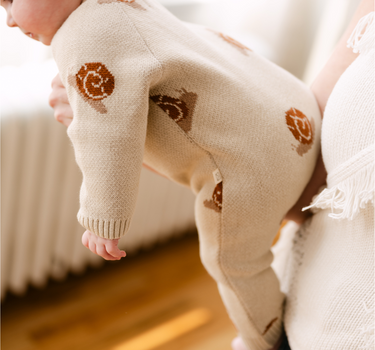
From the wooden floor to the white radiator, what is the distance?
0.25 feet

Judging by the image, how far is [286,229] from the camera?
2.54 feet

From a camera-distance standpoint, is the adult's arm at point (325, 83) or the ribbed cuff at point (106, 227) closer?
the ribbed cuff at point (106, 227)

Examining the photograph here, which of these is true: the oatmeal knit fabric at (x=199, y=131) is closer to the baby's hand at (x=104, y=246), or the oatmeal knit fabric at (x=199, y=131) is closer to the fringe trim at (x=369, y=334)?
the baby's hand at (x=104, y=246)

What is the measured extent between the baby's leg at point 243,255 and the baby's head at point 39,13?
0.29 metres

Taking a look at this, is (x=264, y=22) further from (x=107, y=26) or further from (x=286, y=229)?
(x=107, y=26)

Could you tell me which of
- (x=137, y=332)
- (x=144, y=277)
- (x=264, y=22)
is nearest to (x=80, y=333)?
(x=137, y=332)

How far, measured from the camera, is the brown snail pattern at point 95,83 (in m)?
0.49

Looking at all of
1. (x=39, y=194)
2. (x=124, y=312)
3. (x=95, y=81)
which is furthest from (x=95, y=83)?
(x=124, y=312)

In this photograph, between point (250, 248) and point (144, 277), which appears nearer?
point (250, 248)

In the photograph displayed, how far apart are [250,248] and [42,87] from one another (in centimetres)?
75

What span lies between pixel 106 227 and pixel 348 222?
1.08 ft

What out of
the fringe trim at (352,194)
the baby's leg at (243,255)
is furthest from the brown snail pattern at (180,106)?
the fringe trim at (352,194)

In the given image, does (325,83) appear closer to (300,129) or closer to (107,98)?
(300,129)

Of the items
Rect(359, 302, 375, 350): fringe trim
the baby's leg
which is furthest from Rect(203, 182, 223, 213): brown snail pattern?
Rect(359, 302, 375, 350): fringe trim
